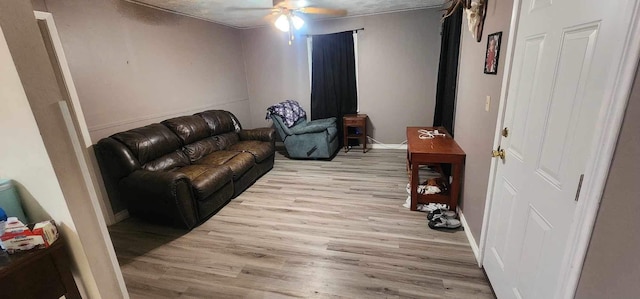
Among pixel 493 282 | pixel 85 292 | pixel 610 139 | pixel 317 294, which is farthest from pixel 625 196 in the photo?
pixel 85 292

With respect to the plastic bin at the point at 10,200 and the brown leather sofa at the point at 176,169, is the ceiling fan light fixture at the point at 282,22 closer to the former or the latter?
the brown leather sofa at the point at 176,169

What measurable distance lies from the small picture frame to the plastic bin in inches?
104

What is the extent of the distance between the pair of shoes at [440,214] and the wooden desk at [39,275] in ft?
8.42

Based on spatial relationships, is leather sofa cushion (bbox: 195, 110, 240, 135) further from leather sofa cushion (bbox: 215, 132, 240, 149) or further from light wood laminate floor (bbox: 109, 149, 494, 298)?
light wood laminate floor (bbox: 109, 149, 494, 298)

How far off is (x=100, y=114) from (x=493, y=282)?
3823 mm

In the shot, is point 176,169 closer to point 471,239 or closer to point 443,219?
point 443,219

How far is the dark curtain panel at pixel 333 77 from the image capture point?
4.61 metres

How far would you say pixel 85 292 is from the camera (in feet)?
3.91

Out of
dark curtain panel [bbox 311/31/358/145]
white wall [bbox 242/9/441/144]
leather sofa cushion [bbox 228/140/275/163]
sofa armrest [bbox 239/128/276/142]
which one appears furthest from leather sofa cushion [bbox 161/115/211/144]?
dark curtain panel [bbox 311/31/358/145]

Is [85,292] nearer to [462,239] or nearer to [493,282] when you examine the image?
[493,282]

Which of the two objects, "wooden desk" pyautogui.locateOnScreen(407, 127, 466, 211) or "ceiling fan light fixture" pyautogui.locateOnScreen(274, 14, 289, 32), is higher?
"ceiling fan light fixture" pyautogui.locateOnScreen(274, 14, 289, 32)

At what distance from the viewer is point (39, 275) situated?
1.01 metres

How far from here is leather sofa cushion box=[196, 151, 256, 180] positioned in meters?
3.14

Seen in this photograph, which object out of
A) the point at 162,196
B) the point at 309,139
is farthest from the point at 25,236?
the point at 309,139
